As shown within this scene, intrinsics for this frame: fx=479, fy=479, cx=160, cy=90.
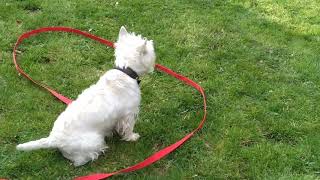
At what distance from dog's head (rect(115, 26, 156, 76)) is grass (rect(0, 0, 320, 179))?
0.87 metres

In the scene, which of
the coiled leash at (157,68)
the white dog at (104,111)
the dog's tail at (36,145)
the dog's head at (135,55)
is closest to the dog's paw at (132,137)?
the white dog at (104,111)

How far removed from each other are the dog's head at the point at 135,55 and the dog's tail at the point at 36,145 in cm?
117

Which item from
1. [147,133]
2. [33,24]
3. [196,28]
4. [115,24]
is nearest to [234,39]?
[196,28]

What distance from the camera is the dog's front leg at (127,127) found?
217 inches

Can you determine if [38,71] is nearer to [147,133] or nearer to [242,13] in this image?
[147,133]

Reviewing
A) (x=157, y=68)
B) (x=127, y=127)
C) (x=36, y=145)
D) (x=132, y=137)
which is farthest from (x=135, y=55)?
(x=157, y=68)

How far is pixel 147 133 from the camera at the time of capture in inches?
232

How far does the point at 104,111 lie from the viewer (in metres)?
5.22

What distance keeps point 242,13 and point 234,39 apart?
99 centimetres

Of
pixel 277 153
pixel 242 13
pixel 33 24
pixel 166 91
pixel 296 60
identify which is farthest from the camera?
pixel 242 13

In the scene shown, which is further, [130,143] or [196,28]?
[196,28]

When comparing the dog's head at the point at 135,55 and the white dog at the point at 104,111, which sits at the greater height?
the dog's head at the point at 135,55

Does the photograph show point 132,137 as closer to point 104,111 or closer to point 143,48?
point 104,111

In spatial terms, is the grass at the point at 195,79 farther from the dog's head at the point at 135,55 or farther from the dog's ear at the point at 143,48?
the dog's ear at the point at 143,48
